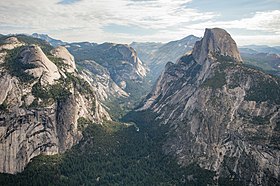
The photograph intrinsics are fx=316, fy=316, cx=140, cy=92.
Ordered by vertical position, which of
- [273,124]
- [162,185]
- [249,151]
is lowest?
[162,185]

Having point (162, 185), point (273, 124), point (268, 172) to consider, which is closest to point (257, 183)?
point (268, 172)

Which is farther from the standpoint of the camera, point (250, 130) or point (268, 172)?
point (250, 130)

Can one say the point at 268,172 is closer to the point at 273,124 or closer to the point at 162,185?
the point at 273,124

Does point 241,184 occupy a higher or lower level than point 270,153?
lower

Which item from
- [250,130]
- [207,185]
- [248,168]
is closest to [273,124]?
[250,130]

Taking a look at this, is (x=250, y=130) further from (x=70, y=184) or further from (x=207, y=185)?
(x=70, y=184)

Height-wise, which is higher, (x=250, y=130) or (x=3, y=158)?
(x=250, y=130)

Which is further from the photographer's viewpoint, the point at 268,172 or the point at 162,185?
the point at 162,185

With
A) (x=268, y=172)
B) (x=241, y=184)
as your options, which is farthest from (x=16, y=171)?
(x=268, y=172)

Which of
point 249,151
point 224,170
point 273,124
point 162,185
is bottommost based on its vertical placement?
point 162,185
